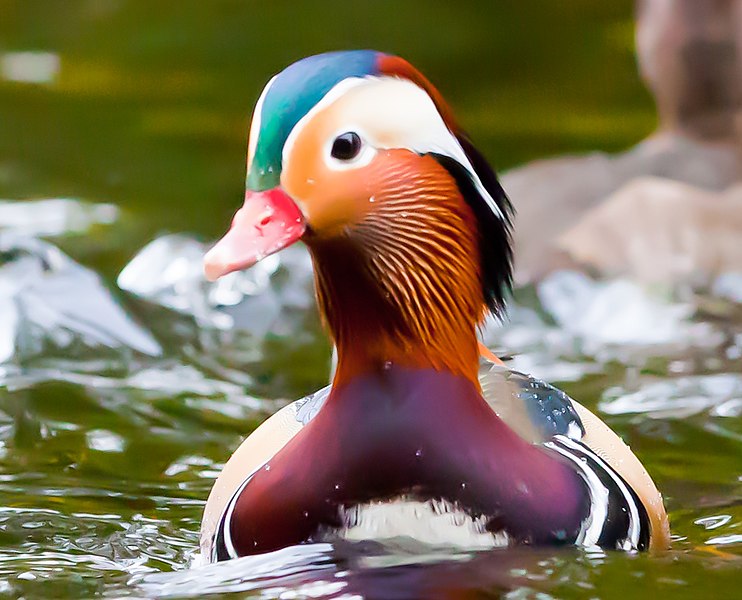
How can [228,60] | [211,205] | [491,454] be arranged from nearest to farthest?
[491,454] < [211,205] < [228,60]

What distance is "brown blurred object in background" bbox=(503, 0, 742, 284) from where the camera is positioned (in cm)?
608

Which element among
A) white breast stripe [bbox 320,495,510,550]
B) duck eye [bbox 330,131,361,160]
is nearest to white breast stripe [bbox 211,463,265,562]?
white breast stripe [bbox 320,495,510,550]

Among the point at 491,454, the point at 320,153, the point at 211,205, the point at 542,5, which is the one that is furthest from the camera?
the point at 542,5

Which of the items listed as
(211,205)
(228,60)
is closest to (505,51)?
(228,60)

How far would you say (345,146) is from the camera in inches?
105

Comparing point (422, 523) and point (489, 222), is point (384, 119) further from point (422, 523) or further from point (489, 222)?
point (422, 523)

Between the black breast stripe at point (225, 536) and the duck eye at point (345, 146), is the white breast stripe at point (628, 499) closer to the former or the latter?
the black breast stripe at point (225, 536)

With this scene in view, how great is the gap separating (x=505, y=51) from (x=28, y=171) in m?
3.37

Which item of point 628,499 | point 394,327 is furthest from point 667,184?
point 394,327

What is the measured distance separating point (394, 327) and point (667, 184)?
376 cm

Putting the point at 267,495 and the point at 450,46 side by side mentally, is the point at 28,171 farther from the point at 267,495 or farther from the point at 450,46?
the point at 267,495

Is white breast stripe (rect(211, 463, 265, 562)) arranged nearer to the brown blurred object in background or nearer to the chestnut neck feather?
the chestnut neck feather

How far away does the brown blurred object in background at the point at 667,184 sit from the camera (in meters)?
6.08

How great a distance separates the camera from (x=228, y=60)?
9180mm
